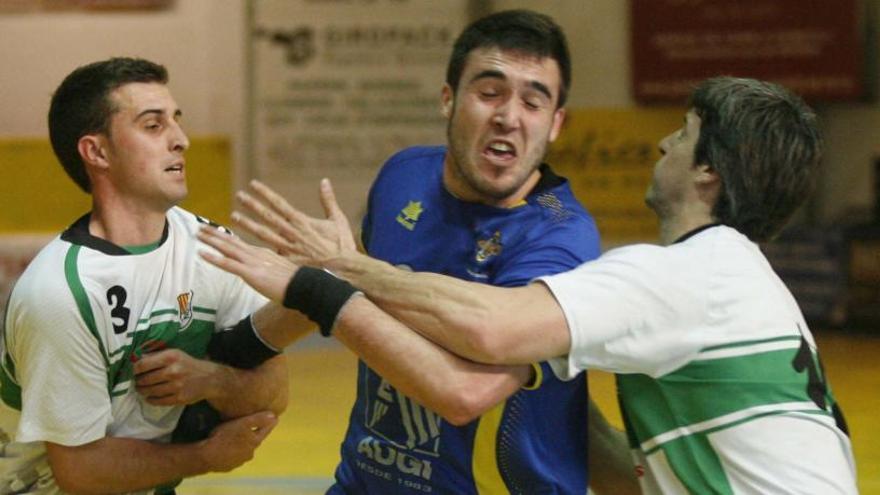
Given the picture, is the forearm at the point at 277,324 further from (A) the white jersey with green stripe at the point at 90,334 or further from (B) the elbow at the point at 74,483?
(B) the elbow at the point at 74,483

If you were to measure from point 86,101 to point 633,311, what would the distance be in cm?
166

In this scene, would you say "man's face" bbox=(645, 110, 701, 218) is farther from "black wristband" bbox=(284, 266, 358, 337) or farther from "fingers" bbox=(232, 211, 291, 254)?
"fingers" bbox=(232, 211, 291, 254)

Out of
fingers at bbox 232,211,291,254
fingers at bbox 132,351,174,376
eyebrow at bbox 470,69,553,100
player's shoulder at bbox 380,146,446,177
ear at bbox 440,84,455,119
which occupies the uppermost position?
eyebrow at bbox 470,69,553,100

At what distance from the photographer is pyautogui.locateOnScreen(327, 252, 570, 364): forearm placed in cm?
306

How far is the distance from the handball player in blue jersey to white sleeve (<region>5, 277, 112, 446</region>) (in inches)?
21.1

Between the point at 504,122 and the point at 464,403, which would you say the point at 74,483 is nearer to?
the point at 464,403

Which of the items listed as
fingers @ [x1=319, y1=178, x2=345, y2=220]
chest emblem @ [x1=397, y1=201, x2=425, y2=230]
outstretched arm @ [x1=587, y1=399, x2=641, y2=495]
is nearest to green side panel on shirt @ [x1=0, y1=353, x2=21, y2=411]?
fingers @ [x1=319, y1=178, x2=345, y2=220]

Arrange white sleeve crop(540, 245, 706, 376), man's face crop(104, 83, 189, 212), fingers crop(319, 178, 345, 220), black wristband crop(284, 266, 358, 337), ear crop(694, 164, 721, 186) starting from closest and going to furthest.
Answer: white sleeve crop(540, 245, 706, 376)
black wristband crop(284, 266, 358, 337)
ear crop(694, 164, 721, 186)
fingers crop(319, 178, 345, 220)
man's face crop(104, 83, 189, 212)

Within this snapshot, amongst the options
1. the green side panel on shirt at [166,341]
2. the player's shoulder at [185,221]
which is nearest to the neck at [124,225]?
the player's shoulder at [185,221]

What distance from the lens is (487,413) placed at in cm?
362

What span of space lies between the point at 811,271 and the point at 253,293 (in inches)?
348

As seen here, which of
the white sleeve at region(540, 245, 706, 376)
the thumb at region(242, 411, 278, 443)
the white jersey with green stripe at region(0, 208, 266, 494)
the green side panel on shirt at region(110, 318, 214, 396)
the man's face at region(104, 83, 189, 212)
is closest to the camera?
the white sleeve at region(540, 245, 706, 376)

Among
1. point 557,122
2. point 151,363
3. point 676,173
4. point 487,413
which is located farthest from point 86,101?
point 676,173

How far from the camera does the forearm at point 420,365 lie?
10.3ft
